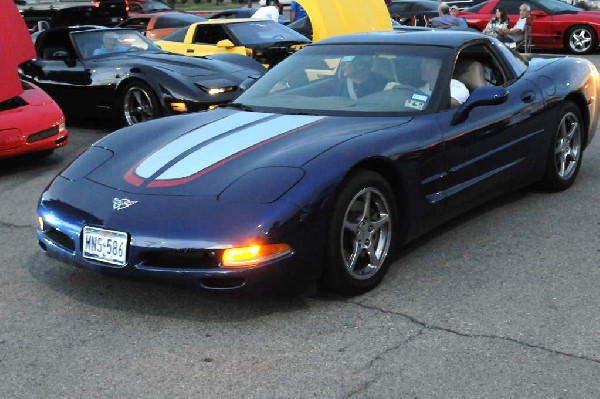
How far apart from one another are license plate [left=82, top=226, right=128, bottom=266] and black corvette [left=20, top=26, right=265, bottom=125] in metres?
4.96

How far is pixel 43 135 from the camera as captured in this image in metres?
7.88

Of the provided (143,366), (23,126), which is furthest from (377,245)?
(23,126)

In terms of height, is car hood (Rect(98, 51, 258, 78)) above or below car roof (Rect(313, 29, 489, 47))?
below

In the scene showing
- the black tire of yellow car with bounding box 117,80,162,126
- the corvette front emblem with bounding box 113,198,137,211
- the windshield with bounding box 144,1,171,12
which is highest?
the corvette front emblem with bounding box 113,198,137,211

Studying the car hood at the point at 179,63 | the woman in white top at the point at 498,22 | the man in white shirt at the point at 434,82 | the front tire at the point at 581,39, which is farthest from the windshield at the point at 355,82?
the front tire at the point at 581,39

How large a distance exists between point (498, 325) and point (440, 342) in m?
0.34

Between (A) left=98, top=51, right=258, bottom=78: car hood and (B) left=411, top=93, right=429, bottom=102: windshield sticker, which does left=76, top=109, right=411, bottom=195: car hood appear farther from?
(A) left=98, top=51, right=258, bottom=78: car hood

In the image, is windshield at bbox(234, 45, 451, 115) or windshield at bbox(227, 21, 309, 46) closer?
windshield at bbox(234, 45, 451, 115)

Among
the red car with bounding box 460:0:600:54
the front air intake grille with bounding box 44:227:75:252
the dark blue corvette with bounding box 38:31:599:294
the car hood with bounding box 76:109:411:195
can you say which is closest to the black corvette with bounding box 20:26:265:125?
the dark blue corvette with bounding box 38:31:599:294

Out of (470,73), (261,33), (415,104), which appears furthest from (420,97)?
(261,33)

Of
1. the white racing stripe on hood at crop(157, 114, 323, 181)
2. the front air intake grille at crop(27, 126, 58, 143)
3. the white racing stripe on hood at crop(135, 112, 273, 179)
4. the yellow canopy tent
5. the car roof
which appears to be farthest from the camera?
the yellow canopy tent

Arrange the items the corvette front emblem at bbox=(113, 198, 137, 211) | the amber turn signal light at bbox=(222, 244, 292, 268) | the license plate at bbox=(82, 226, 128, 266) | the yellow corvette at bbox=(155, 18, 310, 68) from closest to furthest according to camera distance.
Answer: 1. the amber turn signal light at bbox=(222, 244, 292, 268)
2. the license plate at bbox=(82, 226, 128, 266)
3. the corvette front emblem at bbox=(113, 198, 137, 211)
4. the yellow corvette at bbox=(155, 18, 310, 68)

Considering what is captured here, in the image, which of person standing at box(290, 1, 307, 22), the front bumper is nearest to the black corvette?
the front bumper

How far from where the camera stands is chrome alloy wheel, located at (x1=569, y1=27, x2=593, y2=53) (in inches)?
694
